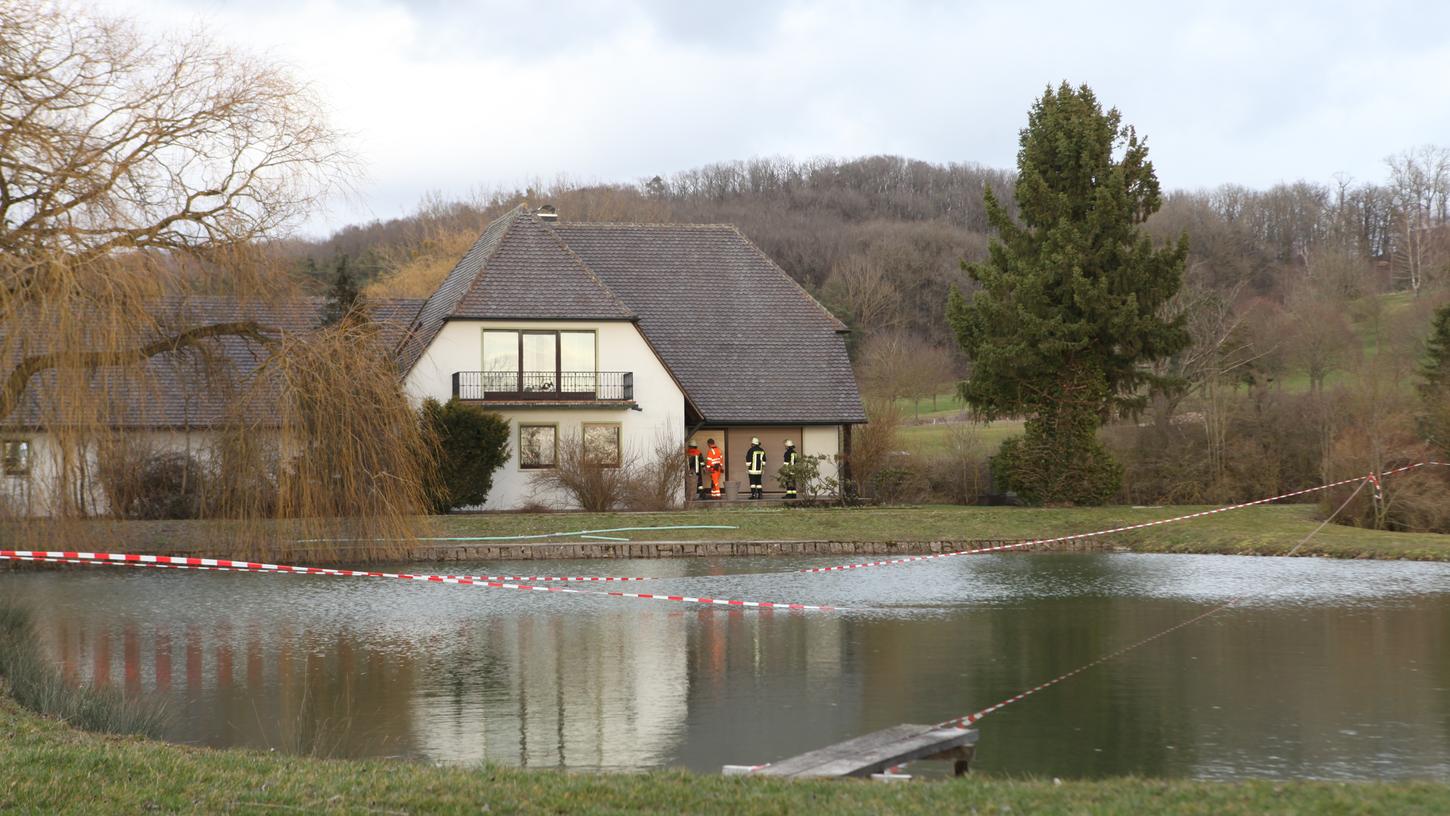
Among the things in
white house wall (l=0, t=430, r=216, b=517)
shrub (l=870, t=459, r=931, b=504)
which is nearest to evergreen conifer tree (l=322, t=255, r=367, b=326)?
white house wall (l=0, t=430, r=216, b=517)

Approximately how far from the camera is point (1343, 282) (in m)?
61.0

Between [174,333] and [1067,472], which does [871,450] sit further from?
[174,333]

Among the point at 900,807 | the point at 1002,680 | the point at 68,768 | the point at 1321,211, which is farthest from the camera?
the point at 1321,211

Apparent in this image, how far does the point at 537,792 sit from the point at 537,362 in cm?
2906

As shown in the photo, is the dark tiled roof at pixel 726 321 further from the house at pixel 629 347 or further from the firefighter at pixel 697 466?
the firefighter at pixel 697 466

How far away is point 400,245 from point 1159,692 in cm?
7210

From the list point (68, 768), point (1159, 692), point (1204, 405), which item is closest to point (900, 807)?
point (68, 768)

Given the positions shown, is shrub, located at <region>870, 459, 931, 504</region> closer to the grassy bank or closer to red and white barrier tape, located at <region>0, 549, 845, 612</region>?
the grassy bank

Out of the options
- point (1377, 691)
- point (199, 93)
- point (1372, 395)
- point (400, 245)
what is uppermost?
point (400, 245)

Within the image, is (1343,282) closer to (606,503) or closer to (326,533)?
(606,503)

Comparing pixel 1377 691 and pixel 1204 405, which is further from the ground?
pixel 1204 405

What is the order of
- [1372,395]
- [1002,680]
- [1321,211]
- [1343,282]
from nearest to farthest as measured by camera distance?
[1002,680] < [1372,395] < [1343,282] < [1321,211]

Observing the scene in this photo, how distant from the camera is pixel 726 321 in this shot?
40031mm

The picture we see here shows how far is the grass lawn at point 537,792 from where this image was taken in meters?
6.96
